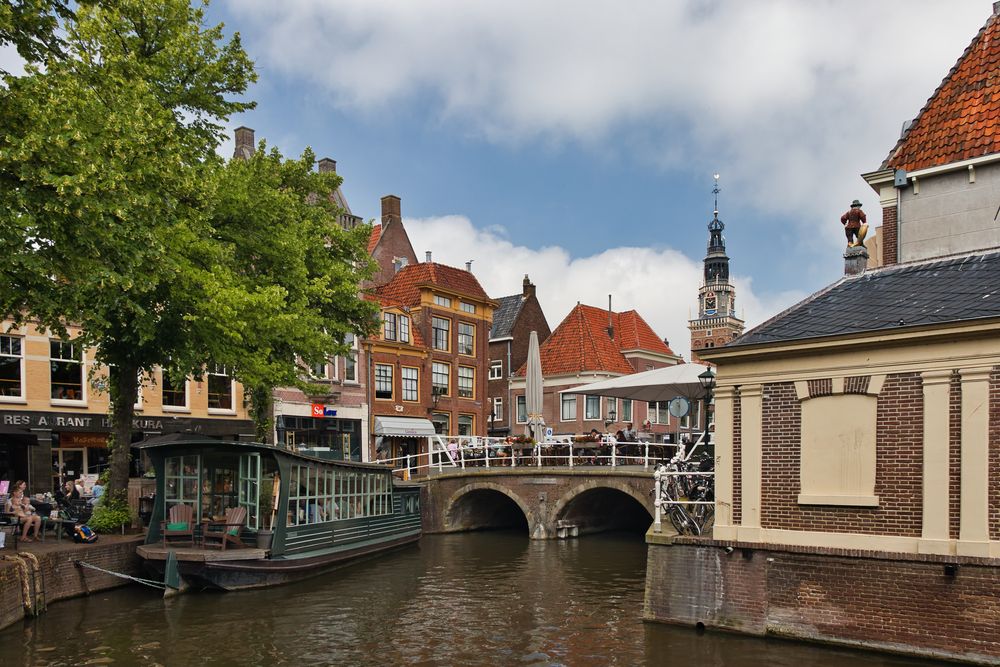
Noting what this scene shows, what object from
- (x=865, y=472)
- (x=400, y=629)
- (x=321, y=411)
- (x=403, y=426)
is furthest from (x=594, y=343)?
(x=865, y=472)

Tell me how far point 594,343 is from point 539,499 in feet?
67.8

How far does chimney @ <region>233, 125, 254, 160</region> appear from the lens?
35.5 m

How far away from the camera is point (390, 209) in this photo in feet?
134

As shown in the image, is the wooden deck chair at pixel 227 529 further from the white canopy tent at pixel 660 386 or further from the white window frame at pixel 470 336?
the white window frame at pixel 470 336

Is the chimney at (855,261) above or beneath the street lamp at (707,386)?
above

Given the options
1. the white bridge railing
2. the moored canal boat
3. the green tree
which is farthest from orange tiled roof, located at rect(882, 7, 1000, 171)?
the moored canal boat

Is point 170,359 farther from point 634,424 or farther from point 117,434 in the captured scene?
point 634,424

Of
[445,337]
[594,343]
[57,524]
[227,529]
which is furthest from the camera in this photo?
[594,343]

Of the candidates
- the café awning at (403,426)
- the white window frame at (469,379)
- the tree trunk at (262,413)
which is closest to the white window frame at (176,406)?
the tree trunk at (262,413)

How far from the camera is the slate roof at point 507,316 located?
4872cm

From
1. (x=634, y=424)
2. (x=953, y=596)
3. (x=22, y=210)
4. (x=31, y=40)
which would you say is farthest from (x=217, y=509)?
(x=634, y=424)

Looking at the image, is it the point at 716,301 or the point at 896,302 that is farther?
the point at 716,301

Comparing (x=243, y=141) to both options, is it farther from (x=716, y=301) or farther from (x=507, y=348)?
(x=716, y=301)

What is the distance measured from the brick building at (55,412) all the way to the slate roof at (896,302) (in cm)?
1565
